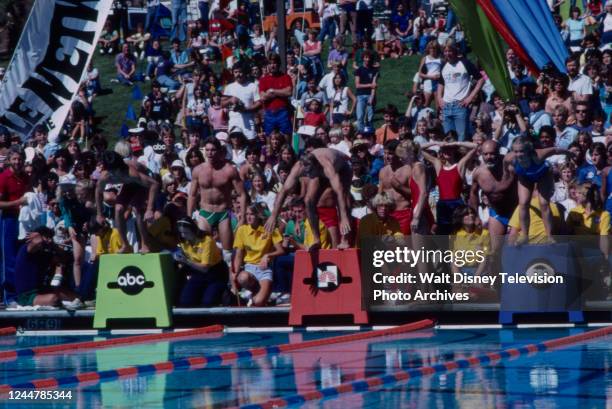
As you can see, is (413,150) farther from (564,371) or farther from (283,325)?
(564,371)

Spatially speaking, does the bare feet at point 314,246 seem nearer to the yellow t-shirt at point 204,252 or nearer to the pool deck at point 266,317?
the pool deck at point 266,317

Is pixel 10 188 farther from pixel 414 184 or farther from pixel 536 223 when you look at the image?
pixel 536 223

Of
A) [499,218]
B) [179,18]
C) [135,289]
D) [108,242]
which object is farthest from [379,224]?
[179,18]

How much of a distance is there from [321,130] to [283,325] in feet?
13.4

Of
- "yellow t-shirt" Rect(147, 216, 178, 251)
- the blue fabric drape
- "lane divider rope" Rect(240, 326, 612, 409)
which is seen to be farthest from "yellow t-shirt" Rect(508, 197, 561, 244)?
the blue fabric drape

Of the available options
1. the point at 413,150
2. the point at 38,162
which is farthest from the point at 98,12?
the point at 413,150

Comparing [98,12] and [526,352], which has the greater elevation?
[98,12]

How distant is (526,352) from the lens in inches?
442

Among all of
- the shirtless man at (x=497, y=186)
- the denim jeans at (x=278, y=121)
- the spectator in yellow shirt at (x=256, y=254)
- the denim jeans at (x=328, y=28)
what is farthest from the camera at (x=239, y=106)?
the denim jeans at (x=328, y=28)

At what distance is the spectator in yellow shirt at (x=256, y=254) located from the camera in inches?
562

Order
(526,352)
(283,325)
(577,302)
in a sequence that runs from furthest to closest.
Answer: (283,325)
(577,302)
(526,352)

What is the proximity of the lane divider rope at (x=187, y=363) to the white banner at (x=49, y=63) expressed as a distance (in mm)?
4280

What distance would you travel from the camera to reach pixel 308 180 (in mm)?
→ 14195

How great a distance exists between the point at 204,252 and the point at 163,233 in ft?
2.50
